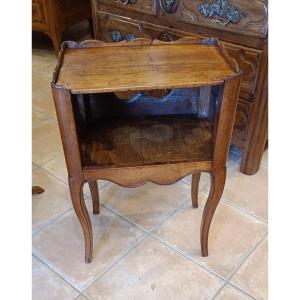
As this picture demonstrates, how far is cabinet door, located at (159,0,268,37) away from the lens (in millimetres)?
1191

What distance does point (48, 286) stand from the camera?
1.10 metres

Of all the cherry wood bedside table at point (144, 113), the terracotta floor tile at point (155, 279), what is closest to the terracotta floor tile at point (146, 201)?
the terracotta floor tile at point (155, 279)

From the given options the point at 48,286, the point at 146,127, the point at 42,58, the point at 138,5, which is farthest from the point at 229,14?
the point at 42,58

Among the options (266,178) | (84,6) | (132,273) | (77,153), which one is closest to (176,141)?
(77,153)

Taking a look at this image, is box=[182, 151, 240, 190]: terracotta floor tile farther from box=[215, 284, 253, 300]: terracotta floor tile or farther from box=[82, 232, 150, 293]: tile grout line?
box=[215, 284, 253, 300]: terracotta floor tile

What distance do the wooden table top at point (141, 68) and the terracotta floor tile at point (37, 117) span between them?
1128 millimetres

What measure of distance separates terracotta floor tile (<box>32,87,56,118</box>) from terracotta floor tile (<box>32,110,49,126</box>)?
0.10ft

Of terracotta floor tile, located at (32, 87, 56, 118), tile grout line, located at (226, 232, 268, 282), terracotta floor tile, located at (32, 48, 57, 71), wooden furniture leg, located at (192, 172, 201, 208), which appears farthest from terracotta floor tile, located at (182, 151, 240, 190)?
terracotta floor tile, located at (32, 48, 57, 71)

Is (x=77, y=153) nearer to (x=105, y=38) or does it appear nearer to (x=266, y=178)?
(x=266, y=178)

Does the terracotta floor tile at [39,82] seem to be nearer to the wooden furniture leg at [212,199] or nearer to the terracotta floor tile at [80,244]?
the terracotta floor tile at [80,244]

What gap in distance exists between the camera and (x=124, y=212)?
139 centimetres

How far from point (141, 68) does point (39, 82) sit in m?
1.82
